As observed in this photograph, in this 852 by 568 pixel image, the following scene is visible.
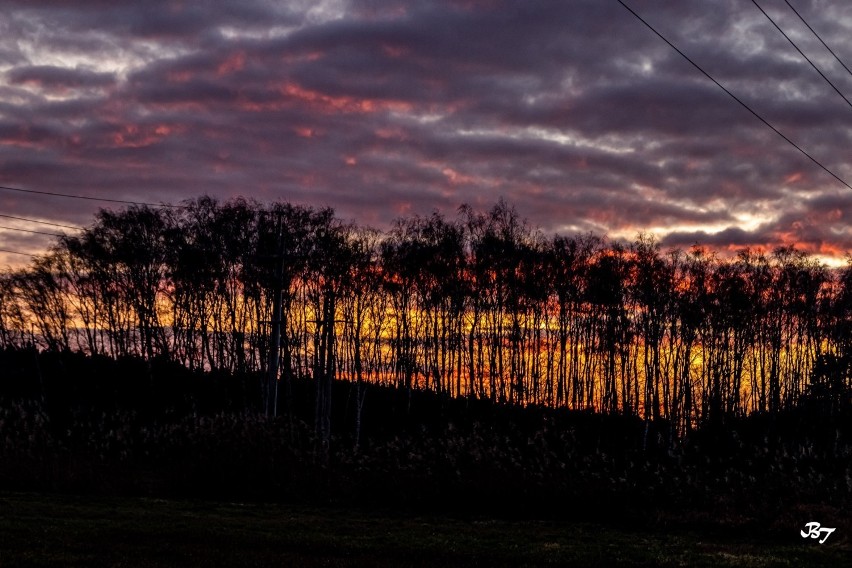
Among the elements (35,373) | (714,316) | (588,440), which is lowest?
(588,440)

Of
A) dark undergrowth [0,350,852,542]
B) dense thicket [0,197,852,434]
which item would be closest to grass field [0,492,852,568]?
dark undergrowth [0,350,852,542]

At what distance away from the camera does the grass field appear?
1195 cm

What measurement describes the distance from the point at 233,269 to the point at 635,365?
3142 centimetres

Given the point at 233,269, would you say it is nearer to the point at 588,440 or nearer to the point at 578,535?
the point at 588,440

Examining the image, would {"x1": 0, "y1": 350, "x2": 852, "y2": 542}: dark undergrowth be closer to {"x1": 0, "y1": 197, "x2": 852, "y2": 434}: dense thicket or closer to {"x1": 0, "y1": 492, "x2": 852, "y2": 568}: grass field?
{"x1": 0, "y1": 492, "x2": 852, "y2": 568}: grass field

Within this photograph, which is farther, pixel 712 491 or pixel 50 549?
pixel 712 491

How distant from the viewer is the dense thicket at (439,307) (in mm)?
59656

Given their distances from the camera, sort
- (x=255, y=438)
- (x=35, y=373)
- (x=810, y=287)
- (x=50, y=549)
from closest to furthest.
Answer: (x=50, y=549)
(x=255, y=438)
(x=35, y=373)
(x=810, y=287)

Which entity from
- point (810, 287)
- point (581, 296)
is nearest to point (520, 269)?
point (581, 296)

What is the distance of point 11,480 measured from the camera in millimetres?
19594

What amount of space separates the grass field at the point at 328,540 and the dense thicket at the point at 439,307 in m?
39.7

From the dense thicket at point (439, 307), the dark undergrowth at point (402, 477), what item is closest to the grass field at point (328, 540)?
the dark undergrowth at point (402, 477)

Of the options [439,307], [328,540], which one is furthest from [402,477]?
[439,307]

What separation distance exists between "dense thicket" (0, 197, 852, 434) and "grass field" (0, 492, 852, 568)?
3973 centimetres
